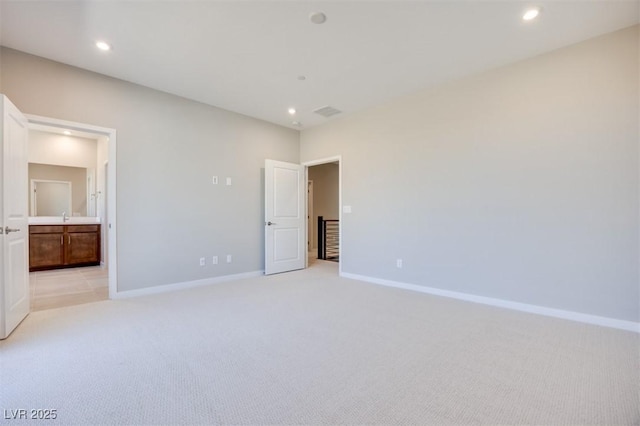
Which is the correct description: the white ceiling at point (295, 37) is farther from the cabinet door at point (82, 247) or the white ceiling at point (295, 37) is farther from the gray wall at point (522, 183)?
the cabinet door at point (82, 247)

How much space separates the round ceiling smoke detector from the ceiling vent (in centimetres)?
211

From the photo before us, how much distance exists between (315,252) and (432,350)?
19.7 ft

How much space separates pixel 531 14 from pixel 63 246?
799 centimetres

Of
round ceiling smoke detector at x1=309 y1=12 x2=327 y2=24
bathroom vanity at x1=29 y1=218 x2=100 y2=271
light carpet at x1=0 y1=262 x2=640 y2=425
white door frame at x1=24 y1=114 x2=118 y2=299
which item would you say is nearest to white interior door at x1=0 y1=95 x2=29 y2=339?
light carpet at x1=0 y1=262 x2=640 y2=425

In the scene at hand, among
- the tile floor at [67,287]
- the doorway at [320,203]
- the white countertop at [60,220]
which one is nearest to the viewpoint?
the tile floor at [67,287]

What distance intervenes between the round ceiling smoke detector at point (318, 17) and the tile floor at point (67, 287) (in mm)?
4107

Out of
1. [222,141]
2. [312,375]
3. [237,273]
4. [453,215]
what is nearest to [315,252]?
[237,273]

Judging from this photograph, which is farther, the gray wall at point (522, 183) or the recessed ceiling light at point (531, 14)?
the gray wall at point (522, 183)

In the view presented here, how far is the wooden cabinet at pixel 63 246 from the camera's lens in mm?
5430

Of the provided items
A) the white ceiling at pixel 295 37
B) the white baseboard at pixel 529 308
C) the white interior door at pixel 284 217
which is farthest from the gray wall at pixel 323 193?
the white ceiling at pixel 295 37

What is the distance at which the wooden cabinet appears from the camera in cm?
543

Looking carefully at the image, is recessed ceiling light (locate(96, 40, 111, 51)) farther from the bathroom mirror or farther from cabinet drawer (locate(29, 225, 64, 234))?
the bathroom mirror

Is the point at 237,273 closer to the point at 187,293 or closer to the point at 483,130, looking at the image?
the point at 187,293

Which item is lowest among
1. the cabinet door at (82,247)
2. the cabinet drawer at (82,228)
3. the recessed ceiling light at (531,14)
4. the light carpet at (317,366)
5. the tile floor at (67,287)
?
the tile floor at (67,287)
